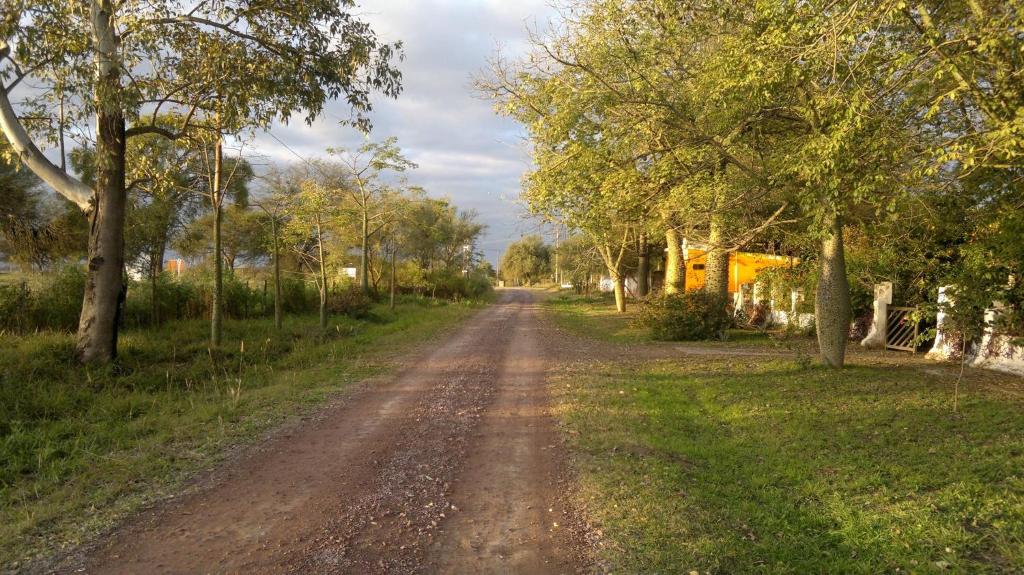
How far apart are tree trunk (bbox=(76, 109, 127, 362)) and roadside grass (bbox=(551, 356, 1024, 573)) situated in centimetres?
722

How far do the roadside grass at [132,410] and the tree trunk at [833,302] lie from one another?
790 cm

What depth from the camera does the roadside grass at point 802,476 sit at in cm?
387

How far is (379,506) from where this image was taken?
446 centimetres

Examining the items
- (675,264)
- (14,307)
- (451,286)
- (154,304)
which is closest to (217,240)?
(154,304)

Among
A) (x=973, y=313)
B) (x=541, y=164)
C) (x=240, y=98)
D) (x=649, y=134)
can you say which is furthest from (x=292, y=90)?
(x=973, y=313)

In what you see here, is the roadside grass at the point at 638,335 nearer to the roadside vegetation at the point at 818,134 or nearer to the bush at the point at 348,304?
the roadside vegetation at the point at 818,134

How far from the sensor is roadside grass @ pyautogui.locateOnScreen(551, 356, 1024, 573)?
3.87 metres

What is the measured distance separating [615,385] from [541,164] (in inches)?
201

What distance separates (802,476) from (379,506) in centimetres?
365

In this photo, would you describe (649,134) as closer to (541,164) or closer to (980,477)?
(541,164)

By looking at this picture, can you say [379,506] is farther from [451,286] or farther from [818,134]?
[451,286]

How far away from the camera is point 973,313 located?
8875 mm

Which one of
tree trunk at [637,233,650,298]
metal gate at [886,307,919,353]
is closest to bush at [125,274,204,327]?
metal gate at [886,307,919,353]

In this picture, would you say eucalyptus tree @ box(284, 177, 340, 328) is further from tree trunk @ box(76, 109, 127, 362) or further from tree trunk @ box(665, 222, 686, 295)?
tree trunk @ box(665, 222, 686, 295)
